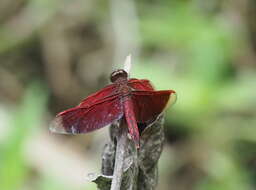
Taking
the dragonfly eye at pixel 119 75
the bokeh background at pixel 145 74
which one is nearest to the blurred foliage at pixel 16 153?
the bokeh background at pixel 145 74

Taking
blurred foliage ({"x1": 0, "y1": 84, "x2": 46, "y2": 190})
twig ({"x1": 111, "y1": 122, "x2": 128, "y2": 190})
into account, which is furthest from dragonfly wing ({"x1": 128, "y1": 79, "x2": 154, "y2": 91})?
blurred foliage ({"x1": 0, "y1": 84, "x2": 46, "y2": 190})

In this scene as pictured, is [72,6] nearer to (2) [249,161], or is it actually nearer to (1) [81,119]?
(2) [249,161]

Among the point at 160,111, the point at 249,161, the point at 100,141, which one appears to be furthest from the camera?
the point at 100,141

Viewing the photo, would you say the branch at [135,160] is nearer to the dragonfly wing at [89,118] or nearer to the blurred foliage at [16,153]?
the dragonfly wing at [89,118]

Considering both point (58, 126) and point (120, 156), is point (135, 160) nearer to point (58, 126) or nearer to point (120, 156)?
point (120, 156)

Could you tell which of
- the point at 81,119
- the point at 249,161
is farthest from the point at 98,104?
the point at 249,161

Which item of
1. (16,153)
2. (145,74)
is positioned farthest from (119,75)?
(145,74)
